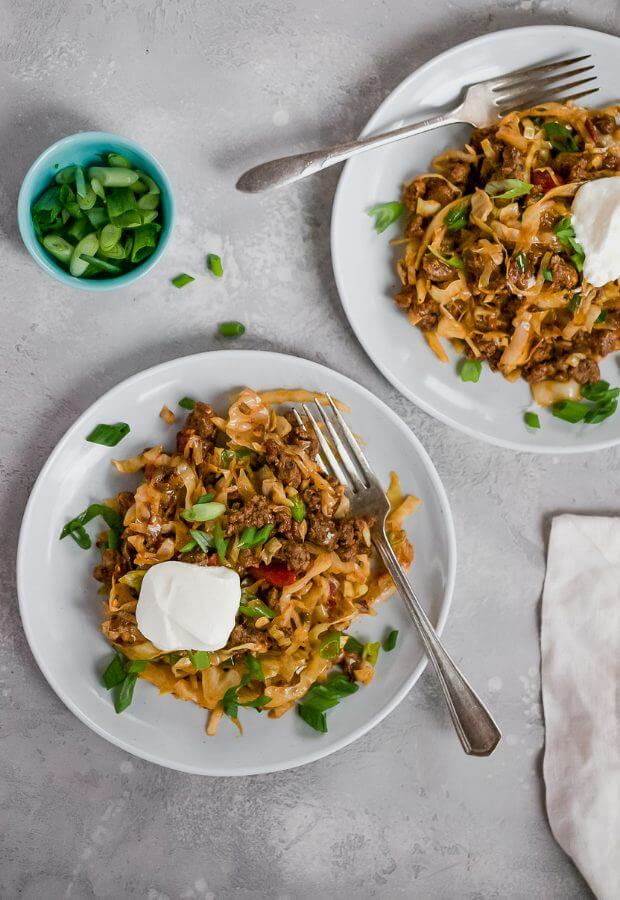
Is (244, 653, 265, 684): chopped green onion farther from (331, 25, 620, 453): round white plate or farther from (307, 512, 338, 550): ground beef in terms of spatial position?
(331, 25, 620, 453): round white plate

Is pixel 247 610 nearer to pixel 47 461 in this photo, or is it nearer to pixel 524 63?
pixel 47 461

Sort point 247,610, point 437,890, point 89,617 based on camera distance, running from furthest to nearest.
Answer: point 437,890 → point 89,617 → point 247,610

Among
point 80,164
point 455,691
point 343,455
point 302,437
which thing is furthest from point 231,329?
point 455,691

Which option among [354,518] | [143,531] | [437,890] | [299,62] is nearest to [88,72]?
[299,62]

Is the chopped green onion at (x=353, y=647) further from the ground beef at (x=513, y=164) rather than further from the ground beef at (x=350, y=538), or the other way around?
the ground beef at (x=513, y=164)

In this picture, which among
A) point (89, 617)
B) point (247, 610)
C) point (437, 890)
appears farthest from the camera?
point (437, 890)

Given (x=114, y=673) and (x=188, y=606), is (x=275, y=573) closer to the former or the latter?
(x=188, y=606)
